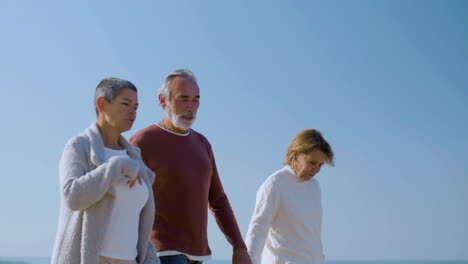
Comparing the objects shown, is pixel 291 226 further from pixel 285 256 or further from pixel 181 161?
pixel 181 161

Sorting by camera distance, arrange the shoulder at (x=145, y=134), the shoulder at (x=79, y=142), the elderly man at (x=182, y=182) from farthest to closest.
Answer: the shoulder at (x=145, y=134) < the elderly man at (x=182, y=182) < the shoulder at (x=79, y=142)

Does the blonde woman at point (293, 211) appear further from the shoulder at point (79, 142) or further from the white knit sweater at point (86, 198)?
the shoulder at point (79, 142)

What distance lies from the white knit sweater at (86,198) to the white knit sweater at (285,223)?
1945 millimetres

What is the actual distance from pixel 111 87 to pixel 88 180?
0.57m

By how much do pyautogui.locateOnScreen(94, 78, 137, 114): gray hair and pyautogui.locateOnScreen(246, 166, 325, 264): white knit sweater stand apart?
218 cm

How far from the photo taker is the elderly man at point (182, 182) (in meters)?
4.07

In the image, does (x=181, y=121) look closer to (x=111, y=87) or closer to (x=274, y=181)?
(x=111, y=87)

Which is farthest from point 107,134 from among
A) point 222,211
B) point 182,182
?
point 222,211

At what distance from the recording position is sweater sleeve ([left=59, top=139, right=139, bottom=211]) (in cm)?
314

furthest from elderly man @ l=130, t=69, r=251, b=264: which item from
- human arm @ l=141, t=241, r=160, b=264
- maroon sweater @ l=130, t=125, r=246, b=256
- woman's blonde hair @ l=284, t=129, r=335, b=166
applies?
woman's blonde hair @ l=284, t=129, r=335, b=166

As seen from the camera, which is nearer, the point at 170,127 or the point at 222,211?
the point at 170,127

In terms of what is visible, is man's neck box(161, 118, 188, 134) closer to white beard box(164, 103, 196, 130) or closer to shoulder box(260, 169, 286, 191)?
white beard box(164, 103, 196, 130)

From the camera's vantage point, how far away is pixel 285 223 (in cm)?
539

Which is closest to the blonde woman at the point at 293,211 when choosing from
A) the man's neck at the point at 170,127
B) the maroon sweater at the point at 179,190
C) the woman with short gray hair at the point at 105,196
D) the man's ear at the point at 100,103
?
the maroon sweater at the point at 179,190
